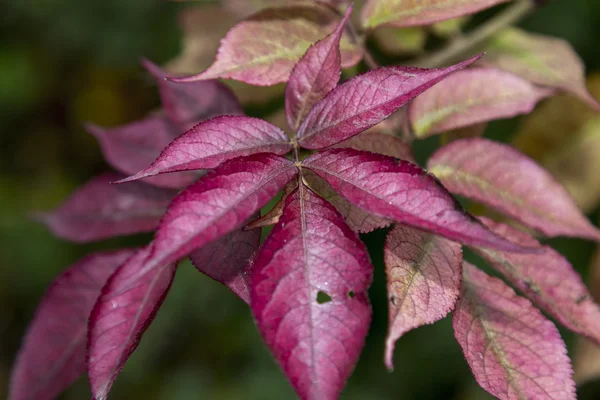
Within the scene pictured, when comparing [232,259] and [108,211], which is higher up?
[232,259]

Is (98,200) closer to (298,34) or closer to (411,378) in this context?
(298,34)

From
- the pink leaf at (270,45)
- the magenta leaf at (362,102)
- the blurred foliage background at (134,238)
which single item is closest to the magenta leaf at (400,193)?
the magenta leaf at (362,102)

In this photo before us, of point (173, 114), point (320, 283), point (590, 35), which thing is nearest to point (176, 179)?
point (173, 114)

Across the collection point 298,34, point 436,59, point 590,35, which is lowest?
point 590,35

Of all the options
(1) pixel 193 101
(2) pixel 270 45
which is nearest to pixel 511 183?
(2) pixel 270 45

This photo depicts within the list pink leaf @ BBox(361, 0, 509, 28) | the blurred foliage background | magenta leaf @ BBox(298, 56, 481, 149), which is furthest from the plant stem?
magenta leaf @ BBox(298, 56, 481, 149)

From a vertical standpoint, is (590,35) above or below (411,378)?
above

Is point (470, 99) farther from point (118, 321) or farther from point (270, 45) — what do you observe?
point (118, 321)
